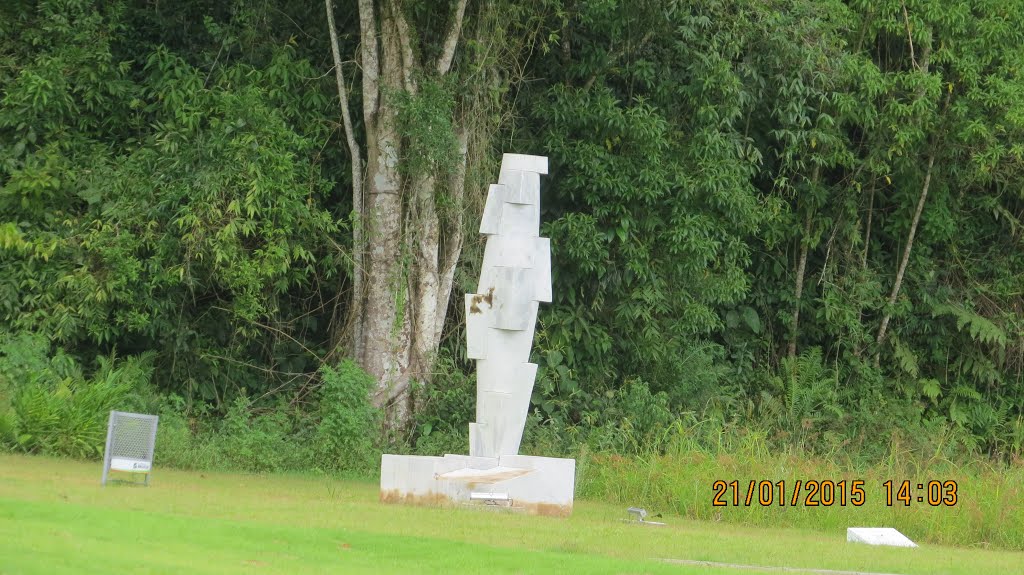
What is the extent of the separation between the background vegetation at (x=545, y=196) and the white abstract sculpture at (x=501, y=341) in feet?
9.86

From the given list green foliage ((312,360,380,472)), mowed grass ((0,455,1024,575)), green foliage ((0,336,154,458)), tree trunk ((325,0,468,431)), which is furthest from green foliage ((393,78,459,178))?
mowed grass ((0,455,1024,575))

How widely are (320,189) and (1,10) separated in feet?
15.3

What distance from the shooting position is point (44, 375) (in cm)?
1297

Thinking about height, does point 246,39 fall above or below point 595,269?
above

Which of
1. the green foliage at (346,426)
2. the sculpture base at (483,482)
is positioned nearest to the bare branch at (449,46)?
the green foliage at (346,426)

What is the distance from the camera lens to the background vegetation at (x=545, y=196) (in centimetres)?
1376

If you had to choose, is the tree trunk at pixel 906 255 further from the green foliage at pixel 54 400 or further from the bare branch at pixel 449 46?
the green foliage at pixel 54 400

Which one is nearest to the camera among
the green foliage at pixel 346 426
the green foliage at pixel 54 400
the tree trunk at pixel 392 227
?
the green foliage at pixel 54 400

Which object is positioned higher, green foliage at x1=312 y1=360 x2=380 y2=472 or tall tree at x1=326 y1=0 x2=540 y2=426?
tall tree at x1=326 y1=0 x2=540 y2=426

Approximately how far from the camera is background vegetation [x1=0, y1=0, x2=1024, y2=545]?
13.8 m

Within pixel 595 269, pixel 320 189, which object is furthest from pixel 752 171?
pixel 320 189

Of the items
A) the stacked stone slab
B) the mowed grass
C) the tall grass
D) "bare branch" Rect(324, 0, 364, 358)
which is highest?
"bare branch" Rect(324, 0, 364, 358)

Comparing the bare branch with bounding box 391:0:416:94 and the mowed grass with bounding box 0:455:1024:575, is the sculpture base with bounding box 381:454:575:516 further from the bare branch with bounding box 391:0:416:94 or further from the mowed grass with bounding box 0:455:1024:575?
the bare branch with bounding box 391:0:416:94

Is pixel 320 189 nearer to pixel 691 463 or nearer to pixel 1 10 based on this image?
pixel 1 10
